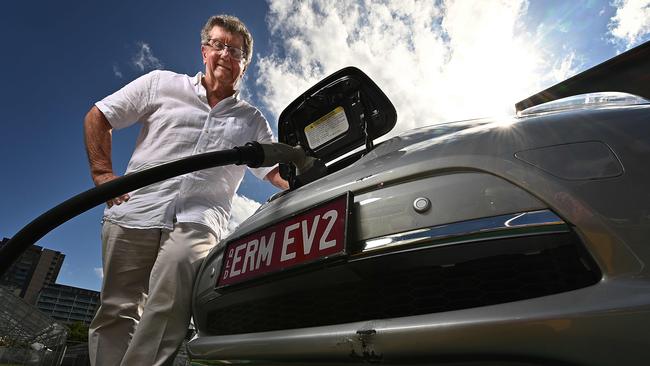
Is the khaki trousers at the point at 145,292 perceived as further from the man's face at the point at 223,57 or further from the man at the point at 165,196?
the man's face at the point at 223,57

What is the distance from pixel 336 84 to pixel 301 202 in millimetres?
599

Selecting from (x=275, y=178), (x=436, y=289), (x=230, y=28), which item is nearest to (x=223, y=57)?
(x=230, y=28)

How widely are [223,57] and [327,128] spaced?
980 millimetres

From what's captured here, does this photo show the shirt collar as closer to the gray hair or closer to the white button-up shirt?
the white button-up shirt

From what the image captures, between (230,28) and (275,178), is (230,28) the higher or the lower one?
the higher one

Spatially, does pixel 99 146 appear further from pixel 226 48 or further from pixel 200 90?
pixel 226 48

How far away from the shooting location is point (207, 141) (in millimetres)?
1959

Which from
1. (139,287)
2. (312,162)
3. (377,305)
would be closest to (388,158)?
(377,305)

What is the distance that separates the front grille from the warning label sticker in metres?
0.70

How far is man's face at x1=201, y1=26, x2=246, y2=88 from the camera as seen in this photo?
2123 millimetres

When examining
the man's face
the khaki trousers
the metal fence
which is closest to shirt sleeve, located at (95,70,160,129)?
the man's face

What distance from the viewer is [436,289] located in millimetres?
777

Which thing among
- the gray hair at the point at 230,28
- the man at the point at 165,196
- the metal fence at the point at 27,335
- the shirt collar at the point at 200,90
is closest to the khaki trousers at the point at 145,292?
the man at the point at 165,196

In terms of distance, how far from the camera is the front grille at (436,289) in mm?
679
